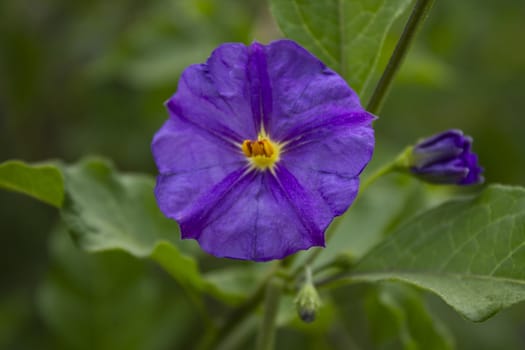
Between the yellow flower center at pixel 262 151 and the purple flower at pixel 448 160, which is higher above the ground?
the yellow flower center at pixel 262 151

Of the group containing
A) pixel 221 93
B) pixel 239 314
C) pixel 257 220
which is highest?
pixel 221 93

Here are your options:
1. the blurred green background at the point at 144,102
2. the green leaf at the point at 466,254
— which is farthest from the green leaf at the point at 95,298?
the green leaf at the point at 466,254

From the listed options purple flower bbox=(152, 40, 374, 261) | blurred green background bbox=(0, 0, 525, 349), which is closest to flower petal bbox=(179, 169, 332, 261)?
purple flower bbox=(152, 40, 374, 261)

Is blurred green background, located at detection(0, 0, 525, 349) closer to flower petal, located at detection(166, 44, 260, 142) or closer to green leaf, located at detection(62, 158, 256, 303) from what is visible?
green leaf, located at detection(62, 158, 256, 303)

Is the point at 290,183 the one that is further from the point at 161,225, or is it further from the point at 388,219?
the point at 388,219

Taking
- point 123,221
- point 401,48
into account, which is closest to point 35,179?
point 123,221

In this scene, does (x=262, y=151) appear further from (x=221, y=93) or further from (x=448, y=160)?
(x=448, y=160)

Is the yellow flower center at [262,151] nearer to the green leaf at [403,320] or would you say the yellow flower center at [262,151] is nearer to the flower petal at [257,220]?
the flower petal at [257,220]

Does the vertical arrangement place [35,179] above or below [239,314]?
above
